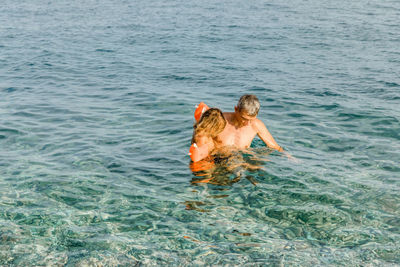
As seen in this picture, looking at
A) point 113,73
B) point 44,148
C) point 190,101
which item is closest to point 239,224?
point 44,148

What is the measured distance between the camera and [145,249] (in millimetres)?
5113

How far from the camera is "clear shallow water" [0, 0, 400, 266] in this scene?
525 centimetres

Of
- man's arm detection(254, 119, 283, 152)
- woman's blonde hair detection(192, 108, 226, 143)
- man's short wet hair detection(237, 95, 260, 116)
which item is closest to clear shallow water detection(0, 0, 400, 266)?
man's arm detection(254, 119, 283, 152)

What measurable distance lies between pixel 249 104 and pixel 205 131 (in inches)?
35.3

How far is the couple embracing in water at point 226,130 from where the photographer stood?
22.1ft

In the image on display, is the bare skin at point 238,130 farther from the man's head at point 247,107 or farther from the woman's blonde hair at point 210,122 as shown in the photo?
the woman's blonde hair at point 210,122

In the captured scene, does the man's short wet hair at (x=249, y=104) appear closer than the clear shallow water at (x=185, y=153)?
No

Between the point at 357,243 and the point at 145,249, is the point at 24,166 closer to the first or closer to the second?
the point at 145,249

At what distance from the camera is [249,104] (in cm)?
693

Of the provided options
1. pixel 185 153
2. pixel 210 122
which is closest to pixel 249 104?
pixel 210 122

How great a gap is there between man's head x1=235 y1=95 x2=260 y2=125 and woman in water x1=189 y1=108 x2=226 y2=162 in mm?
417

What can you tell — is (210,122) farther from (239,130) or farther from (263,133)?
(263,133)

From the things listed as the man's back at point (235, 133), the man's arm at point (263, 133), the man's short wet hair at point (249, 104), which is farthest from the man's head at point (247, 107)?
the man's arm at point (263, 133)

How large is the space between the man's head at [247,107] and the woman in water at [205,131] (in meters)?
0.42
